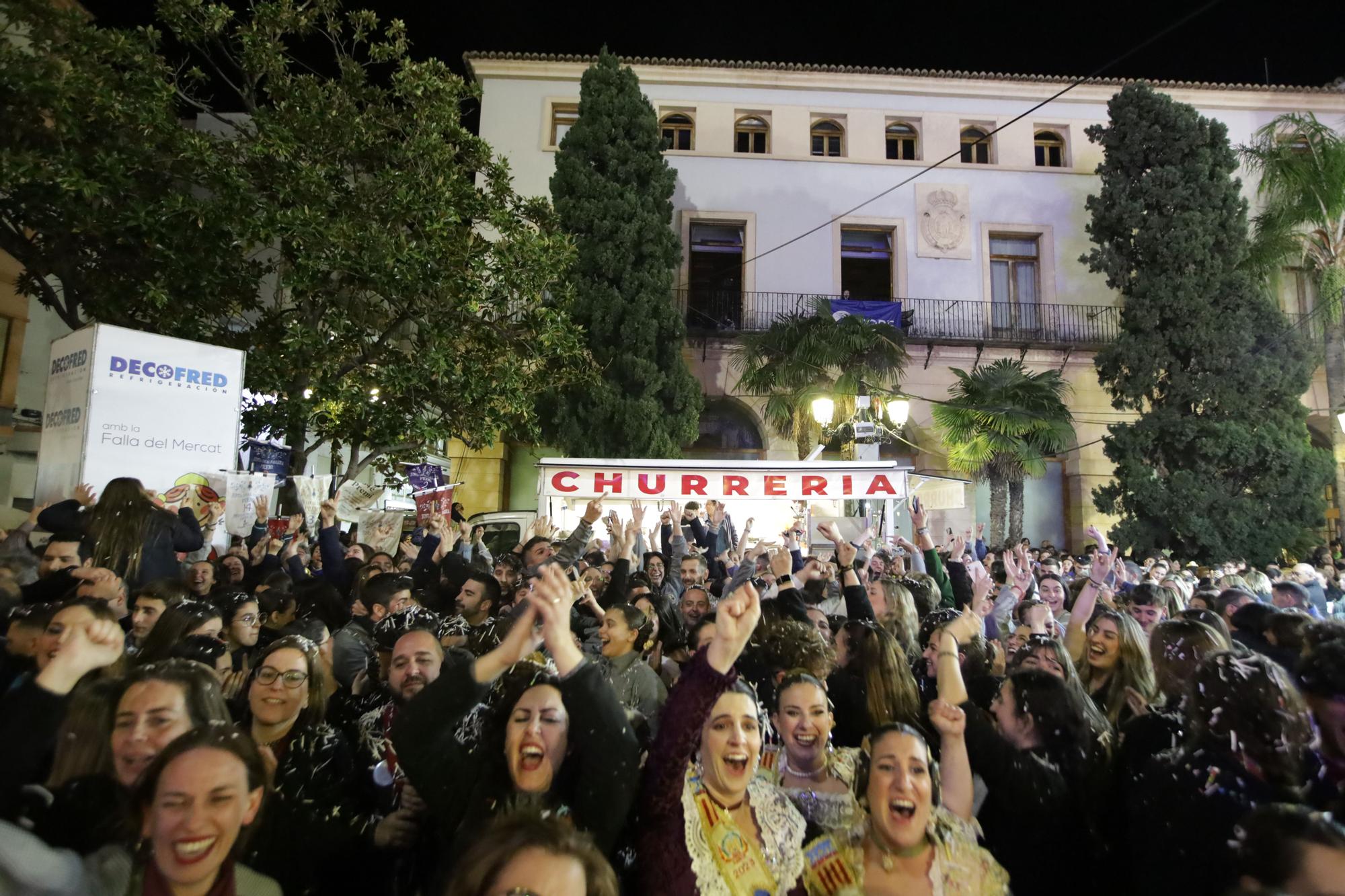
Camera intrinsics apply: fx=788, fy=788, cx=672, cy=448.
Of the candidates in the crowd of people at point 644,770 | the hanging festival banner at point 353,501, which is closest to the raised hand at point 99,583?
the crowd of people at point 644,770

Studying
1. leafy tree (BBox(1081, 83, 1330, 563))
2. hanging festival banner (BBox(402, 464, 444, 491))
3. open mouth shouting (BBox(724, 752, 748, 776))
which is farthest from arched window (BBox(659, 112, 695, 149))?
open mouth shouting (BBox(724, 752, 748, 776))

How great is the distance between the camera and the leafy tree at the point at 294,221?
32.4 feet

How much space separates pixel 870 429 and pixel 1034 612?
23.7 feet

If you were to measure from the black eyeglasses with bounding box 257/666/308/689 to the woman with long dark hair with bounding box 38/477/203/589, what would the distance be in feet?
9.45

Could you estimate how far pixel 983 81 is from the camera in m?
22.5

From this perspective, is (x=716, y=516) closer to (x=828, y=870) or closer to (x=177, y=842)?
(x=828, y=870)

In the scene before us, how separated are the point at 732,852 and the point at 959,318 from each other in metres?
21.4

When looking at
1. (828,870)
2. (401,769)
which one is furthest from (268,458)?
(828,870)

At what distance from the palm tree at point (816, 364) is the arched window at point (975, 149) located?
781cm

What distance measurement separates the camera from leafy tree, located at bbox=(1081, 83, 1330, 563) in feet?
55.9

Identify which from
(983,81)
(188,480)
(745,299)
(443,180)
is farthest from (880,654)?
(983,81)

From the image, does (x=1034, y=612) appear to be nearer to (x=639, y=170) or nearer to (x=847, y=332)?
(x=847, y=332)

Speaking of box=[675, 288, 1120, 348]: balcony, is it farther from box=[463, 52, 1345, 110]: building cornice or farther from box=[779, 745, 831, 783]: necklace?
box=[779, 745, 831, 783]: necklace

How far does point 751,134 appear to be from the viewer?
22.9 meters
